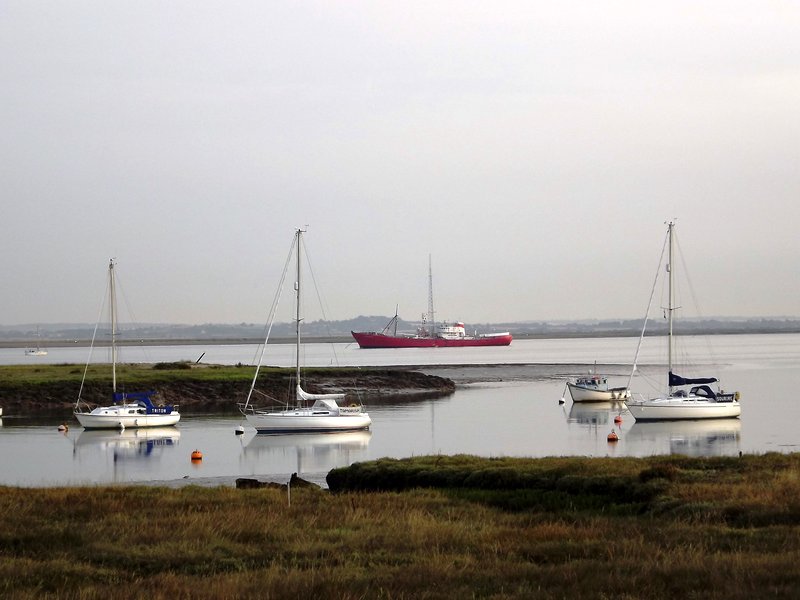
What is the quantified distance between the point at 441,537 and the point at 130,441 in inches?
1509

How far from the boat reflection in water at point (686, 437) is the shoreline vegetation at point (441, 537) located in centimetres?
1868

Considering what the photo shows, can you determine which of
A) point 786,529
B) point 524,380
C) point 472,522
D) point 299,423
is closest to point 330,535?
point 472,522

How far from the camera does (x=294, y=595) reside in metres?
11.5

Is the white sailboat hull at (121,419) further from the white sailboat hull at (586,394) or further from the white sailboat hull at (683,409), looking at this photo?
the white sailboat hull at (586,394)

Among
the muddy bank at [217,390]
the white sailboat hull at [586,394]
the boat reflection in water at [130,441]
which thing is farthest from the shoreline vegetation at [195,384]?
the white sailboat hull at [586,394]

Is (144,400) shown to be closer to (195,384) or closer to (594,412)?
(195,384)

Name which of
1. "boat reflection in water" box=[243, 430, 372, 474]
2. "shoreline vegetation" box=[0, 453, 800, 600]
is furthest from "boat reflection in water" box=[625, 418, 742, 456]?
"shoreline vegetation" box=[0, 453, 800, 600]

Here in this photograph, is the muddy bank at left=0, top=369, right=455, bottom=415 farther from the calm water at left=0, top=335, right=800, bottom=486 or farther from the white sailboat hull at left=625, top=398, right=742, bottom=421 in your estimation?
the white sailboat hull at left=625, top=398, right=742, bottom=421

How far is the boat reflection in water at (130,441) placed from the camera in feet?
150

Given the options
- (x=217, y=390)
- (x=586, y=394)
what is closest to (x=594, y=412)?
(x=586, y=394)

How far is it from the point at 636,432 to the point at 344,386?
113 feet

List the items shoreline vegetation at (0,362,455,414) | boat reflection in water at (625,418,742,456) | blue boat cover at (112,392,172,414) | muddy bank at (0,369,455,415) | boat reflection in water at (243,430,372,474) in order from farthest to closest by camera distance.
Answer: shoreline vegetation at (0,362,455,414), muddy bank at (0,369,455,415), blue boat cover at (112,392,172,414), boat reflection in water at (625,418,742,456), boat reflection in water at (243,430,372,474)

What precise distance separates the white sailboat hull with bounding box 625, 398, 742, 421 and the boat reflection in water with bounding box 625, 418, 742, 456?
28cm

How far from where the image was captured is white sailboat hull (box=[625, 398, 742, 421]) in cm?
5670
